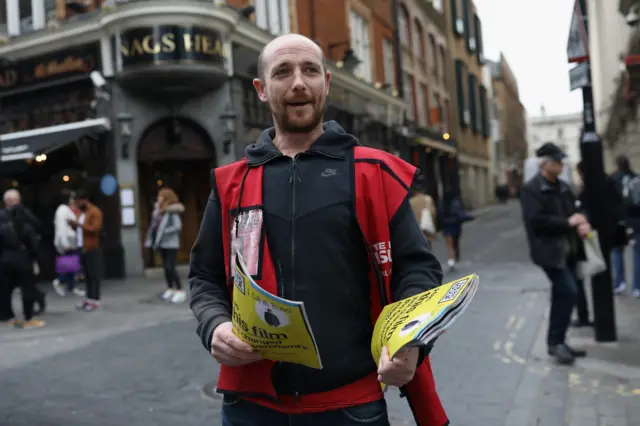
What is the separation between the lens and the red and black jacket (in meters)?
1.84

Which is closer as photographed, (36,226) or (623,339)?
(623,339)

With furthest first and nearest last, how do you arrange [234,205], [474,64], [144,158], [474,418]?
1. [474,64]
2. [144,158]
3. [474,418]
4. [234,205]

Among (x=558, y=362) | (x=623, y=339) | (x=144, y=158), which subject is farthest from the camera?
(x=144, y=158)

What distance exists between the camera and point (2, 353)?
713 cm

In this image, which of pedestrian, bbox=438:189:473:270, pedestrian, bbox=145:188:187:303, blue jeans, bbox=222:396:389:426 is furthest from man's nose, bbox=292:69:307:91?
pedestrian, bbox=438:189:473:270

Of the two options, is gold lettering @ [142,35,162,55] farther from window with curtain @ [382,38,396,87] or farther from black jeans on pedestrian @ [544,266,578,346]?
window with curtain @ [382,38,396,87]

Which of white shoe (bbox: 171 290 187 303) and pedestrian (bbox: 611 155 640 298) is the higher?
pedestrian (bbox: 611 155 640 298)

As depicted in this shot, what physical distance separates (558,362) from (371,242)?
14.5 ft

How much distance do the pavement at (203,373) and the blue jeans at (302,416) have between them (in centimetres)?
271

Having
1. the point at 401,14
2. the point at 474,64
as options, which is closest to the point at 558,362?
the point at 401,14

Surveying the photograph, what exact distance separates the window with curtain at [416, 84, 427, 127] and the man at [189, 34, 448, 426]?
99.8 ft

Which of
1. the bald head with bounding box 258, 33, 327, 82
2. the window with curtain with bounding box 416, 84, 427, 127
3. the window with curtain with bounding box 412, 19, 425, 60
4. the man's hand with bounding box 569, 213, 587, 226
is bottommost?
the man's hand with bounding box 569, 213, 587, 226

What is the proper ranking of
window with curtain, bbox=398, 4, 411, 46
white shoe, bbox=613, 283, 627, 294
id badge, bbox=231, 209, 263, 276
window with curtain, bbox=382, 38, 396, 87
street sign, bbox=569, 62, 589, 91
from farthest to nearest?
window with curtain, bbox=398, 4, 411, 46, window with curtain, bbox=382, 38, 396, 87, white shoe, bbox=613, 283, 627, 294, street sign, bbox=569, 62, 589, 91, id badge, bbox=231, 209, 263, 276

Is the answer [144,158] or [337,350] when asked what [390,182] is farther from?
[144,158]
